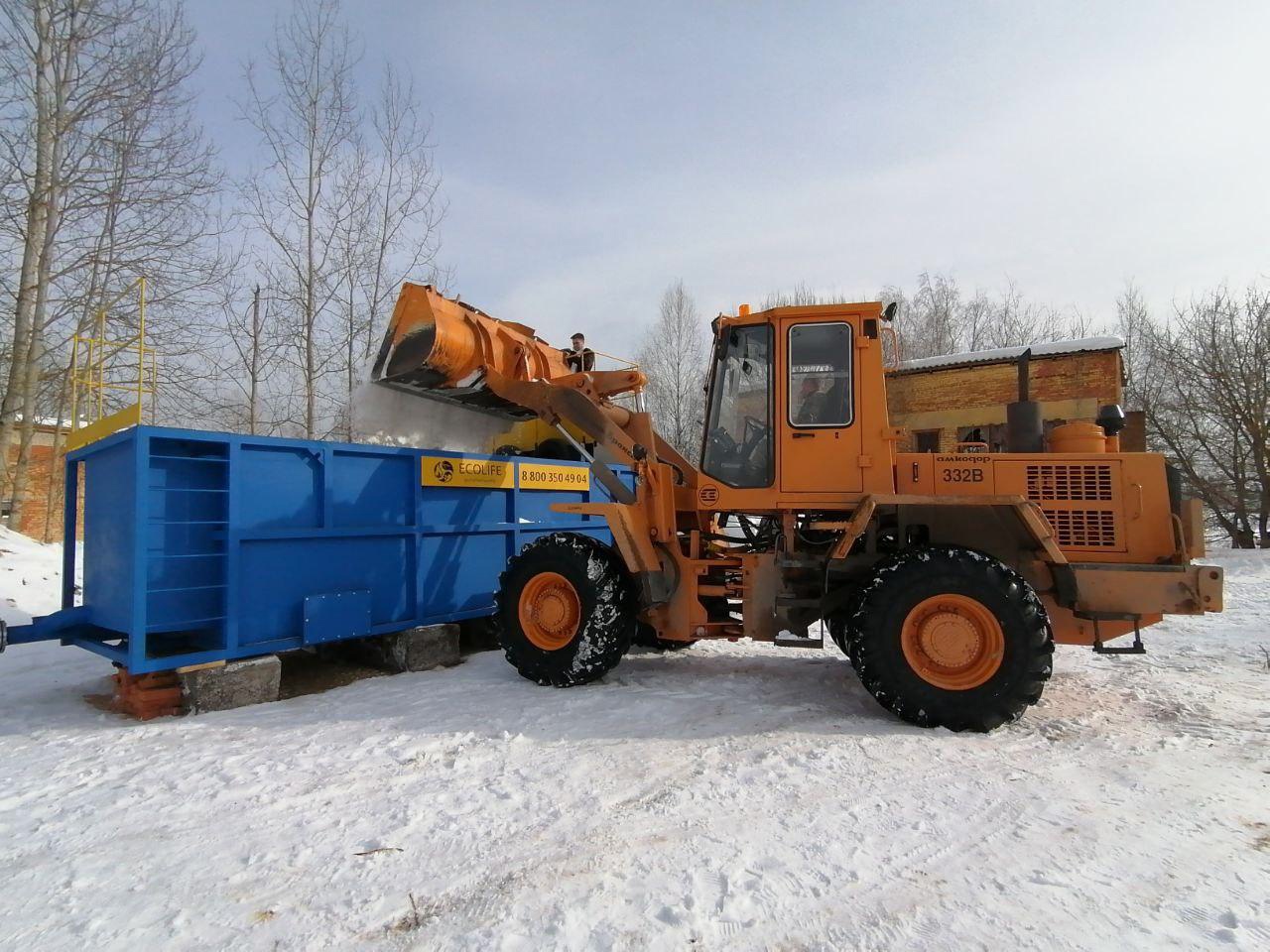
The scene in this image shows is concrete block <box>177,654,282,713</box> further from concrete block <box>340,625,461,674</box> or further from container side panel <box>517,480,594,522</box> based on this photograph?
container side panel <box>517,480,594,522</box>

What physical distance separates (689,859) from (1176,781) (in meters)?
2.66

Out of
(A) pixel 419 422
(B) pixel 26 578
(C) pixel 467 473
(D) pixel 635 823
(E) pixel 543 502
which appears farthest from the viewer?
(B) pixel 26 578

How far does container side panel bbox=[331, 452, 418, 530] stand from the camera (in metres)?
5.86

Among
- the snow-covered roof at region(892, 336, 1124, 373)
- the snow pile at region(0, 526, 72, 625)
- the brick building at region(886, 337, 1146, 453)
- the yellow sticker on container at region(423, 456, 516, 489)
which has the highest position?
the snow-covered roof at region(892, 336, 1124, 373)

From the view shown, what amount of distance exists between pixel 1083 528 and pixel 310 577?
5.71m

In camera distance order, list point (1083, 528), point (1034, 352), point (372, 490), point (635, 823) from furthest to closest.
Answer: point (1034, 352) < point (372, 490) < point (1083, 528) < point (635, 823)

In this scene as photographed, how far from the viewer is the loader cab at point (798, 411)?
16.5 ft

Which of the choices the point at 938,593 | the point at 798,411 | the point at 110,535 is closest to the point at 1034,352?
the point at 798,411

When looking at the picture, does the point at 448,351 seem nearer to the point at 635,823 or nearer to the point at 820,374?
the point at 820,374

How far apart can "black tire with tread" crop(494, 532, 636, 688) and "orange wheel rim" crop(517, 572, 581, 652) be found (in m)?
0.05

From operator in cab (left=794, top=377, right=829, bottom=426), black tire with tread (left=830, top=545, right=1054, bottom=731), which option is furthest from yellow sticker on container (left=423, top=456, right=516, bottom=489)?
black tire with tread (left=830, top=545, right=1054, bottom=731)

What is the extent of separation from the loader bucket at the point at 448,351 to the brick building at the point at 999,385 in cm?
1031

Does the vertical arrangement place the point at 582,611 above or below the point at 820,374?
below

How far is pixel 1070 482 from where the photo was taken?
15.6ft
